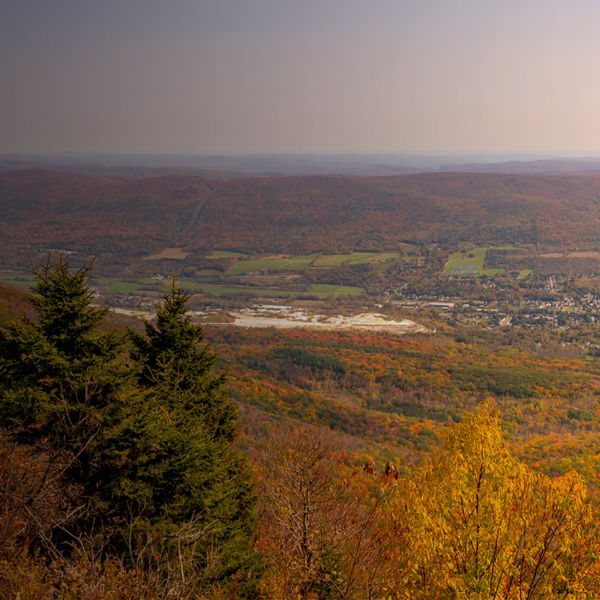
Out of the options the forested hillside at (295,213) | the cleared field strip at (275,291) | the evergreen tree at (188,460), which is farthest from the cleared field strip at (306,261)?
the evergreen tree at (188,460)

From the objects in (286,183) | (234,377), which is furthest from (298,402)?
(286,183)

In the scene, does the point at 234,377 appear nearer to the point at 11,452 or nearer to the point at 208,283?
the point at 11,452

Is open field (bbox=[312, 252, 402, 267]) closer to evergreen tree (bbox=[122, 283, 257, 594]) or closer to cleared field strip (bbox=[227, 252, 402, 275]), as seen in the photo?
cleared field strip (bbox=[227, 252, 402, 275])

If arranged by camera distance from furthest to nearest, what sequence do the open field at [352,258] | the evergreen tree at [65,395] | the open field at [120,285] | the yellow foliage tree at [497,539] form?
the open field at [352,258] → the open field at [120,285] → the evergreen tree at [65,395] → the yellow foliage tree at [497,539]

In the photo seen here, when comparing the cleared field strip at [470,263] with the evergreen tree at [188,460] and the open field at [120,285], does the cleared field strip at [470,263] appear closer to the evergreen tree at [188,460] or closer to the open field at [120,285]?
the open field at [120,285]

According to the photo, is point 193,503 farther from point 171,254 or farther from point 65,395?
point 171,254

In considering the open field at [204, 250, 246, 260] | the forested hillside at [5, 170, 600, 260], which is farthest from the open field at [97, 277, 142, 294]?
the open field at [204, 250, 246, 260]
